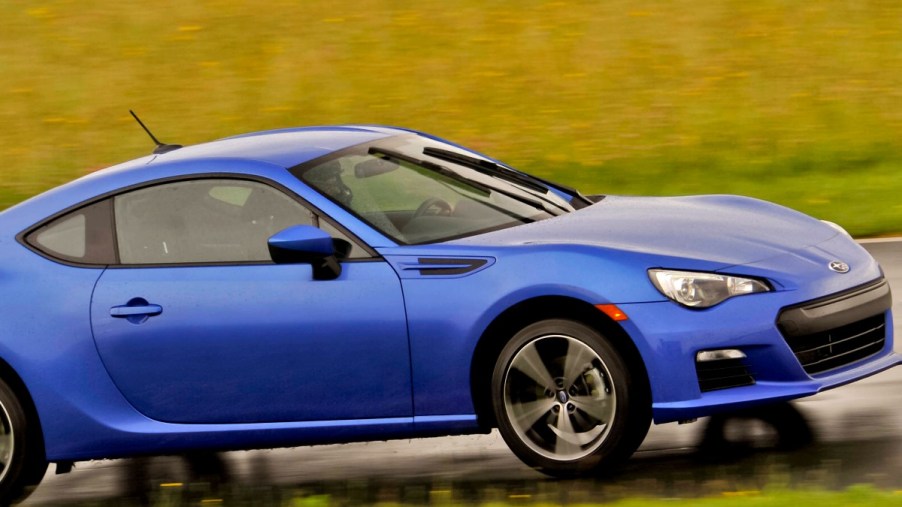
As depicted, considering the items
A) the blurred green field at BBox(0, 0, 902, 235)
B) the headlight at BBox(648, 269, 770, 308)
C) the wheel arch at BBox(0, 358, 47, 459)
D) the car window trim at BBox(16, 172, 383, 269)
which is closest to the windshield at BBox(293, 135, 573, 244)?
the car window trim at BBox(16, 172, 383, 269)

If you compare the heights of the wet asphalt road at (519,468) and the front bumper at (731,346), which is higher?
the front bumper at (731,346)

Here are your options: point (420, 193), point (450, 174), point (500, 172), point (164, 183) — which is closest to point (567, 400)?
point (420, 193)

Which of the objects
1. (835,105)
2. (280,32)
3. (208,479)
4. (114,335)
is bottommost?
(208,479)

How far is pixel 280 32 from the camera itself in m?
18.8

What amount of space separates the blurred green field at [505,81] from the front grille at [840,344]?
749cm

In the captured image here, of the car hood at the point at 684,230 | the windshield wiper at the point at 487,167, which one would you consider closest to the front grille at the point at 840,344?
the car hood at the point at 684,230

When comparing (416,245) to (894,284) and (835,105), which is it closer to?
(894,284)

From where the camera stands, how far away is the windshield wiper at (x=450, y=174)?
7121 millimetres

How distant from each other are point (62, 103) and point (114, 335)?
12.1m

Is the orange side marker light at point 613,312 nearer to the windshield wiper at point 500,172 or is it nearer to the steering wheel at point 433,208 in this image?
the steering wheel at point 433,208

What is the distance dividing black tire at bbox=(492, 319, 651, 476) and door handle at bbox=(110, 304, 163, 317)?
149cm

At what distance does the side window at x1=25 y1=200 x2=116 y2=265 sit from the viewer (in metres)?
6.82

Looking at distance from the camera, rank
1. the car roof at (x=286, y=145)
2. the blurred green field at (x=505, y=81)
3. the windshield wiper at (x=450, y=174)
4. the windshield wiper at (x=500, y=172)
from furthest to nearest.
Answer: the blurred green field at (x=505, y=81) < the windshield wiper at (x=500, y=172) < the windshield wiper at (x=450, y=174) < the car roof at (x=286, y=145)

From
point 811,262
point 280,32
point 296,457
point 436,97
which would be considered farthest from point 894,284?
point 280,32
